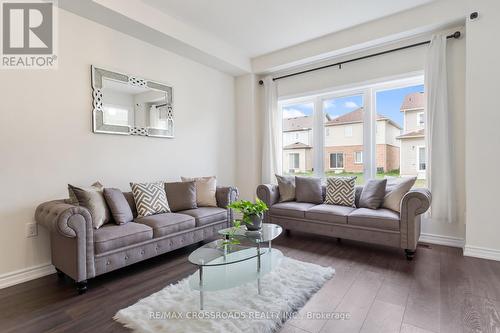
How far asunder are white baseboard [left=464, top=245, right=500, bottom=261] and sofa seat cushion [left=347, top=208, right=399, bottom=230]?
84 cm

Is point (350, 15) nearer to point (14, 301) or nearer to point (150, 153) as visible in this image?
point (150, 153)

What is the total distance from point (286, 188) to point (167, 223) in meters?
1.99

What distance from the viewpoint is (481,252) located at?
2889 mm

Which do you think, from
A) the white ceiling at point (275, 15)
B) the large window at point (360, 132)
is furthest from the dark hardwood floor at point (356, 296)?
the white ceiling at point (275, 15)

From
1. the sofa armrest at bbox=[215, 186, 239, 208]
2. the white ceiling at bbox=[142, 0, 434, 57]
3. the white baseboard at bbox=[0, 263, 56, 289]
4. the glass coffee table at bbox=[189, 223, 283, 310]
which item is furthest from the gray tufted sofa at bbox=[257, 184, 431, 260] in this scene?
the white baseboard at bbox=[0, 263, 56, 289]

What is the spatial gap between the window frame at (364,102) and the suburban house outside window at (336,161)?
143 millimetres

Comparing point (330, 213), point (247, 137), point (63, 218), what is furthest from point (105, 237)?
point (247, 137)

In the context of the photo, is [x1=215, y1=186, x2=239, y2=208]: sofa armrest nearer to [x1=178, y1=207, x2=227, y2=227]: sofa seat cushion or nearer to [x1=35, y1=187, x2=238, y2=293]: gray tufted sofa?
[x1=178, y1=207, x2=227, y2=227]: sofa seat cushion

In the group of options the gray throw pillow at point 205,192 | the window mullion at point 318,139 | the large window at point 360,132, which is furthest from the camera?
the window mullion at point 318,139

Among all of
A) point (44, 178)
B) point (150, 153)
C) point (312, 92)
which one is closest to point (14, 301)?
point (44, 178)

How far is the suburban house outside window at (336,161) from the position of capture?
4302 mm

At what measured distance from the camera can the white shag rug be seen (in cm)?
172

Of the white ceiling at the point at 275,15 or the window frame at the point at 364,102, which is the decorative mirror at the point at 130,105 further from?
the window frame at the point at 364,102

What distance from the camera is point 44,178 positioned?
2611mm
